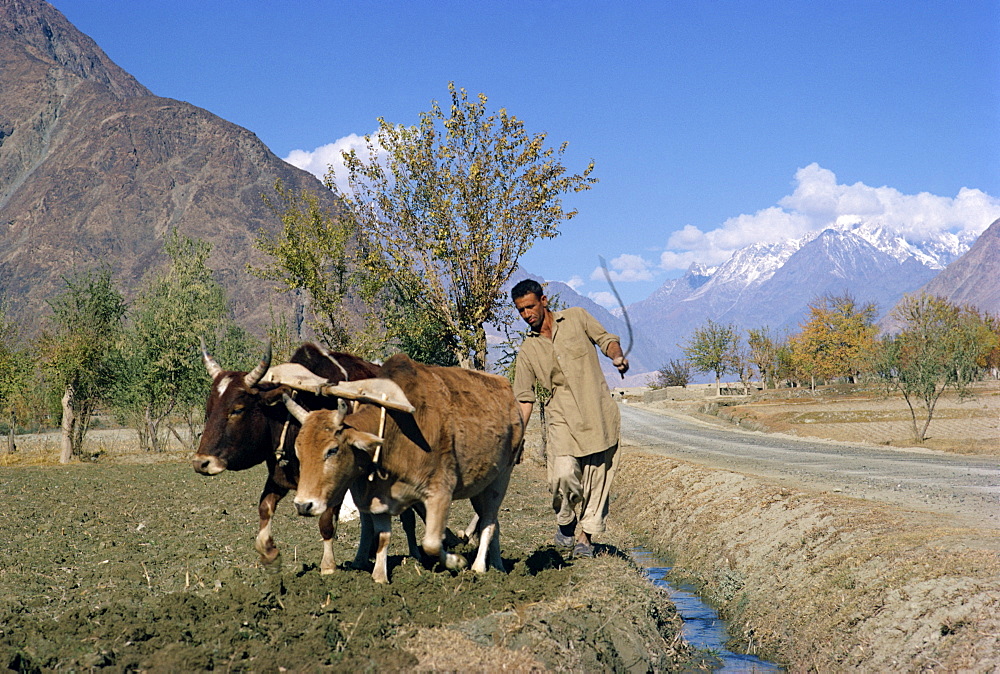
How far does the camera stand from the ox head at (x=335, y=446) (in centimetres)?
789

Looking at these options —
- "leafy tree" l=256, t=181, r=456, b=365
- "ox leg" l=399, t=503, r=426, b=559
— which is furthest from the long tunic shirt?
"leafy tree" l=256, t=181, r=456, b=365

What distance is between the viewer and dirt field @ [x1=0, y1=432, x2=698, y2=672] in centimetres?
703

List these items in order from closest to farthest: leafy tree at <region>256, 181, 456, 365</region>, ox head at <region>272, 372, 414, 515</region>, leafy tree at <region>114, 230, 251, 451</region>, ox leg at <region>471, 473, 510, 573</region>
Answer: ox head at <region>272, 372, 414, 515</region> < ox leg at <region>471, 473, 510, 573</region> < leafy tree at <region>256, 181, 456, 365</region> < leafy tree at <region>114, 230, 251, 451</region>

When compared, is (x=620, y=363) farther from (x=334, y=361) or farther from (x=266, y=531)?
(x=266, y=531)

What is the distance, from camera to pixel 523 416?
9.75 metres

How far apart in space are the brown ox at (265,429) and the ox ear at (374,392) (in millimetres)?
611

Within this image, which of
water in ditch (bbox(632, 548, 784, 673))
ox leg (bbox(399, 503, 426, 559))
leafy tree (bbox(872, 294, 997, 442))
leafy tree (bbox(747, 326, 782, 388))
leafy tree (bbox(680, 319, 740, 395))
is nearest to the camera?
ox leg (bbox(399, 503, 426, 559))

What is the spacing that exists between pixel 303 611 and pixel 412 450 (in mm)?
1747

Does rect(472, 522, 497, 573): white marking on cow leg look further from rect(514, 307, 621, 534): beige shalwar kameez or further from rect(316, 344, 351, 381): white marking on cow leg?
rect(316, 344, 351, 381): white marking on cow leg

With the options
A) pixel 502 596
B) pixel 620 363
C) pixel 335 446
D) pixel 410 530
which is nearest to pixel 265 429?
pixel 335 446

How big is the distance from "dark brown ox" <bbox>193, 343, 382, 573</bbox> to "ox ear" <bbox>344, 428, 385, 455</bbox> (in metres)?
1.01

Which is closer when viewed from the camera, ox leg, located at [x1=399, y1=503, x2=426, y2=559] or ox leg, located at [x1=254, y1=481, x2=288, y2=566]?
ox leg, located at [x1=254, y1=481, x2=288, y2=566]

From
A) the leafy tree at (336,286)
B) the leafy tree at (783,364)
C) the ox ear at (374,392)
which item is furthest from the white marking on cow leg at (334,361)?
the leafy tree at (783,364)

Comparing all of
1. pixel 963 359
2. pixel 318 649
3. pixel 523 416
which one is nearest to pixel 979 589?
pixel 523 416
